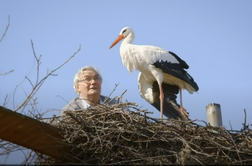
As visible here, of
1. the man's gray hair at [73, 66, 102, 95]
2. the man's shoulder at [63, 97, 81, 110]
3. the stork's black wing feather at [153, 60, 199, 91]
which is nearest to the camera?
the man's shoulder at [63, 97, 81, 110]

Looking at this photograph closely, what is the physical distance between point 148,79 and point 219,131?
2.90 metres

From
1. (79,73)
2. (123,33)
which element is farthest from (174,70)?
(79,73)

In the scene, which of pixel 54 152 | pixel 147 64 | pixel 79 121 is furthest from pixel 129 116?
pixel 147 64

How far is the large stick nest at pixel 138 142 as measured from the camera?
8.17ft

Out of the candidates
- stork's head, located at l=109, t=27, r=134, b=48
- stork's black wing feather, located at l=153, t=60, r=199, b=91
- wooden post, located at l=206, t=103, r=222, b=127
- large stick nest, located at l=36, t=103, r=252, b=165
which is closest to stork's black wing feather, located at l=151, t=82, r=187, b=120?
stork's black wing feather, located at l=153, t=60, r=199, b=91

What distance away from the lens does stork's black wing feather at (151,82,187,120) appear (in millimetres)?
5168

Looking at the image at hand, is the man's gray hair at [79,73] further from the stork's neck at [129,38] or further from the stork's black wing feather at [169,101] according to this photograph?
the stork's neck at [129,38]

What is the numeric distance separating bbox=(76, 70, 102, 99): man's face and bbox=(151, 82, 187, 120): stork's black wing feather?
1768mm

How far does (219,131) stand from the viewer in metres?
2.78

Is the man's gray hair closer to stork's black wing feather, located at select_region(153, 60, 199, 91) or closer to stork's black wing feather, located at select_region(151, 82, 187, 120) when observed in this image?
stork's black wing feather, located at select_region(151, 82, 187, 120)

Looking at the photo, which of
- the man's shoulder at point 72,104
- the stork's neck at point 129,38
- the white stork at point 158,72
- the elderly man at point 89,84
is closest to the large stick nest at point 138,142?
the man's shoulder at point 72,104

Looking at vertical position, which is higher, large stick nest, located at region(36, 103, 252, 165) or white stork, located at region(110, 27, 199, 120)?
white stork, located at region(110, 27, 199, 120)

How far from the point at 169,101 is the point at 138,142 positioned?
298cm

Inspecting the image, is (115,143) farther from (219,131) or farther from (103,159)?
(219,131)
